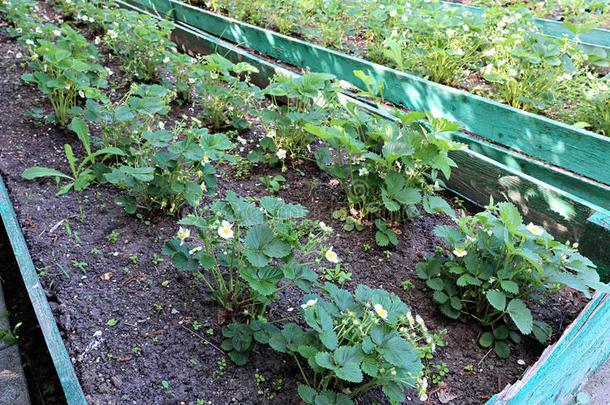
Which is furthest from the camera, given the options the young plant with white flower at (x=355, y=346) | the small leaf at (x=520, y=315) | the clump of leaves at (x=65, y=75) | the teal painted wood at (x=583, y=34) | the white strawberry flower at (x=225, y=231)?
the teal painted wood at (x=583, y=34)

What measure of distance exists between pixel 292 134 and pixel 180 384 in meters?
1.66

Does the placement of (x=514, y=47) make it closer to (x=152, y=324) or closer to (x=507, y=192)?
(x=507, y=192)

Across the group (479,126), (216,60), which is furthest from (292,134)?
(479,126)

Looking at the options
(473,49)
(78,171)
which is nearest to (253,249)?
(78,171)

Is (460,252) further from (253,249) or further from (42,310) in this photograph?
(42,310)

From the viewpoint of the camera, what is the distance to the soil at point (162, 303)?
1.65 metres

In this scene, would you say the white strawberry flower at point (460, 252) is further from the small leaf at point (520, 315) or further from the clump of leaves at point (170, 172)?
the clump of leaves at point (170, 172)

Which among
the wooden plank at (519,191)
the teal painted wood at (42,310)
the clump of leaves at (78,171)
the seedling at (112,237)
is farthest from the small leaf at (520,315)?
the clump of leaves at (78,171)

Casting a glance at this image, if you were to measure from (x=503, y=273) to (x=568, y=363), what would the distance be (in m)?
0.38

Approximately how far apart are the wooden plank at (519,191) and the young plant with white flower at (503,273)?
0.36 meters

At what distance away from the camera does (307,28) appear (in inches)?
179

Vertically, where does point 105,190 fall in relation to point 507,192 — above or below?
below

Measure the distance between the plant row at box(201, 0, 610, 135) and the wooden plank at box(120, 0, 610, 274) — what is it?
740mm

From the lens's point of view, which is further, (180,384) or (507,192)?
(507,192)
